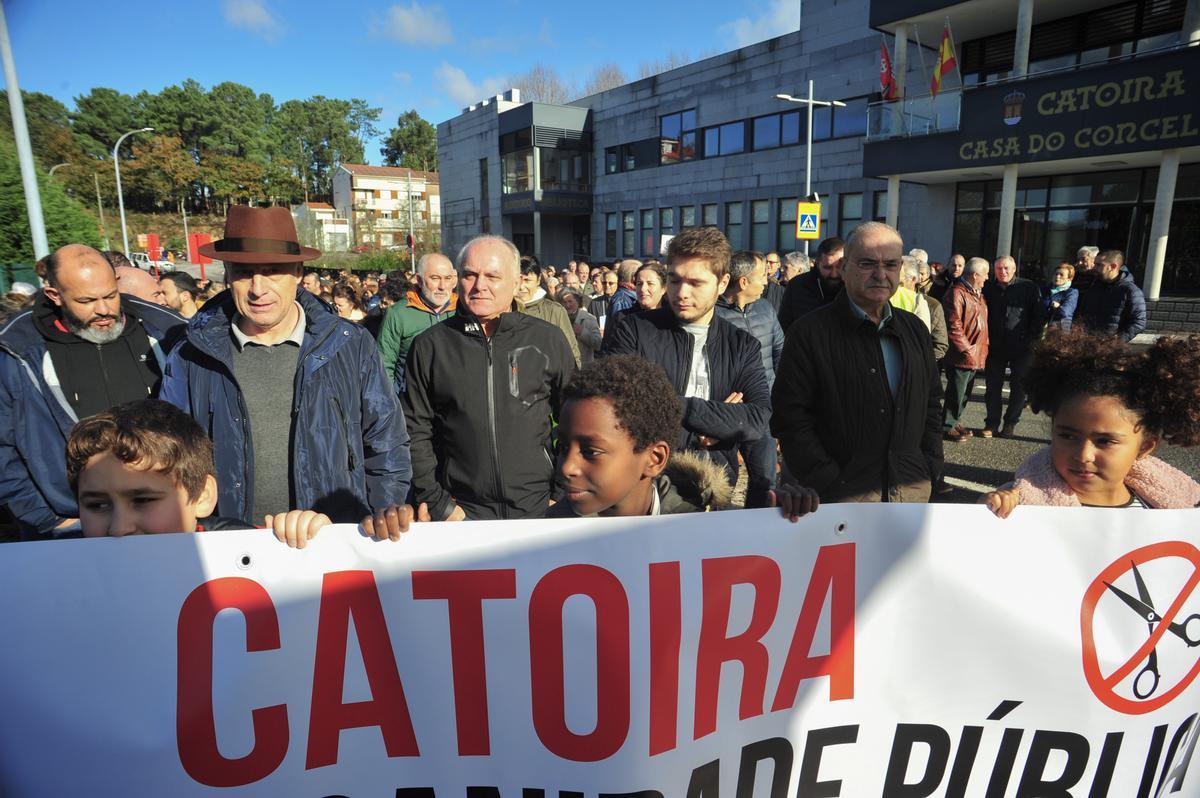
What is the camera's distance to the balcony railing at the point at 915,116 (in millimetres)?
16969

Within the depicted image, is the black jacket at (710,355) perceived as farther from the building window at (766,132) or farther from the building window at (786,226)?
the building window at (766,132)

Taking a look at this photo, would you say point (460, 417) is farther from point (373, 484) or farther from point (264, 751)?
point (264, 751)

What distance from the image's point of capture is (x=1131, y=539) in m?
1.75

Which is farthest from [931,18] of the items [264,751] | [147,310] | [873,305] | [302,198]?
[302,198]

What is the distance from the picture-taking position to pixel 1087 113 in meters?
14.9

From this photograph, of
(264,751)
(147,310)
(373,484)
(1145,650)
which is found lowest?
(264,751)

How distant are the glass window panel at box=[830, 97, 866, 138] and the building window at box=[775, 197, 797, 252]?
2.81 meters

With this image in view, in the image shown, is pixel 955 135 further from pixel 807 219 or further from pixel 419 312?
pixel 419 312

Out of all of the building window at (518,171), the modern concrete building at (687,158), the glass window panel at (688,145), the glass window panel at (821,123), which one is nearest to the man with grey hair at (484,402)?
the modern concrete building at (687,158)

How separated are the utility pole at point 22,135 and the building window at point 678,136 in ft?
78.1

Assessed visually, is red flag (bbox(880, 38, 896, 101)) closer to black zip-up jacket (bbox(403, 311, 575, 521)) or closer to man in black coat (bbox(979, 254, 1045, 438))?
man in black coat (bbox(979, 254, 1045, 438))

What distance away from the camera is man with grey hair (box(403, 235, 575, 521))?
262cm

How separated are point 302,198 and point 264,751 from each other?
9211cm

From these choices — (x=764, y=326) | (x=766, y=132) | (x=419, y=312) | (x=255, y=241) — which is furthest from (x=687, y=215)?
(x=255, y=241)
